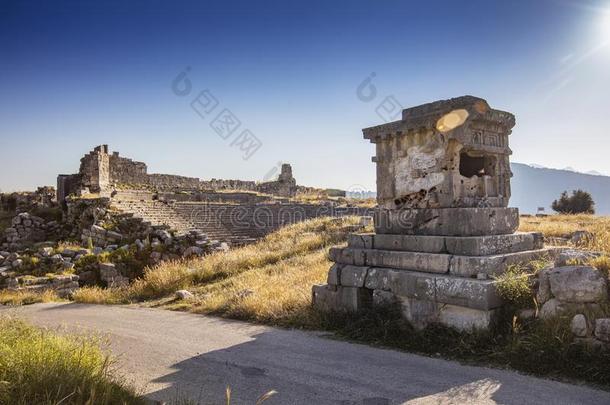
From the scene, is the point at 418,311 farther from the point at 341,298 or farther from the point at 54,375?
the point at 54,375

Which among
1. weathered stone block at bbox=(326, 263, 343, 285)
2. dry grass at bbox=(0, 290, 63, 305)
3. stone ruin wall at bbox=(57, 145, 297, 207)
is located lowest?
dry grass at bbox=(0, 290, 63, 305)

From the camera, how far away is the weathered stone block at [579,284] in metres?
4.80

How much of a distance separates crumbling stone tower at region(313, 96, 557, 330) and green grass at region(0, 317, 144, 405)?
3.78 meters

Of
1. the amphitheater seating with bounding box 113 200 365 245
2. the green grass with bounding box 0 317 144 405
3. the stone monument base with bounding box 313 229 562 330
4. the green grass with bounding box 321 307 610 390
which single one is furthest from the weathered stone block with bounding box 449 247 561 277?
the amphitheater seating with bounding box 113 200 365 245

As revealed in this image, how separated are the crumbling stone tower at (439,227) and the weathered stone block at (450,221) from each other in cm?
1

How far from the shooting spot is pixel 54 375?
12.4 feet

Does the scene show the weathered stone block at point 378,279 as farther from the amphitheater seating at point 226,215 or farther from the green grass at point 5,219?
the green grass at point 5,219

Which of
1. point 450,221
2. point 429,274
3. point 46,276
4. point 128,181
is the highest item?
point 128,181

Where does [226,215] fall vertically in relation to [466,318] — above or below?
above

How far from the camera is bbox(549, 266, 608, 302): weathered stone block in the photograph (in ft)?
15.8

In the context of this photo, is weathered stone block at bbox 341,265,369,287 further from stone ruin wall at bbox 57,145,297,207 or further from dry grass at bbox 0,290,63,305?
stone ruin wall at bbox 57,145,297,207

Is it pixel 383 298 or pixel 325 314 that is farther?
pixel 325 314

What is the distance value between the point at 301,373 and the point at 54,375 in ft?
8.29

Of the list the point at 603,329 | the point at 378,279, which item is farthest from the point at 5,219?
the point at 603,329
